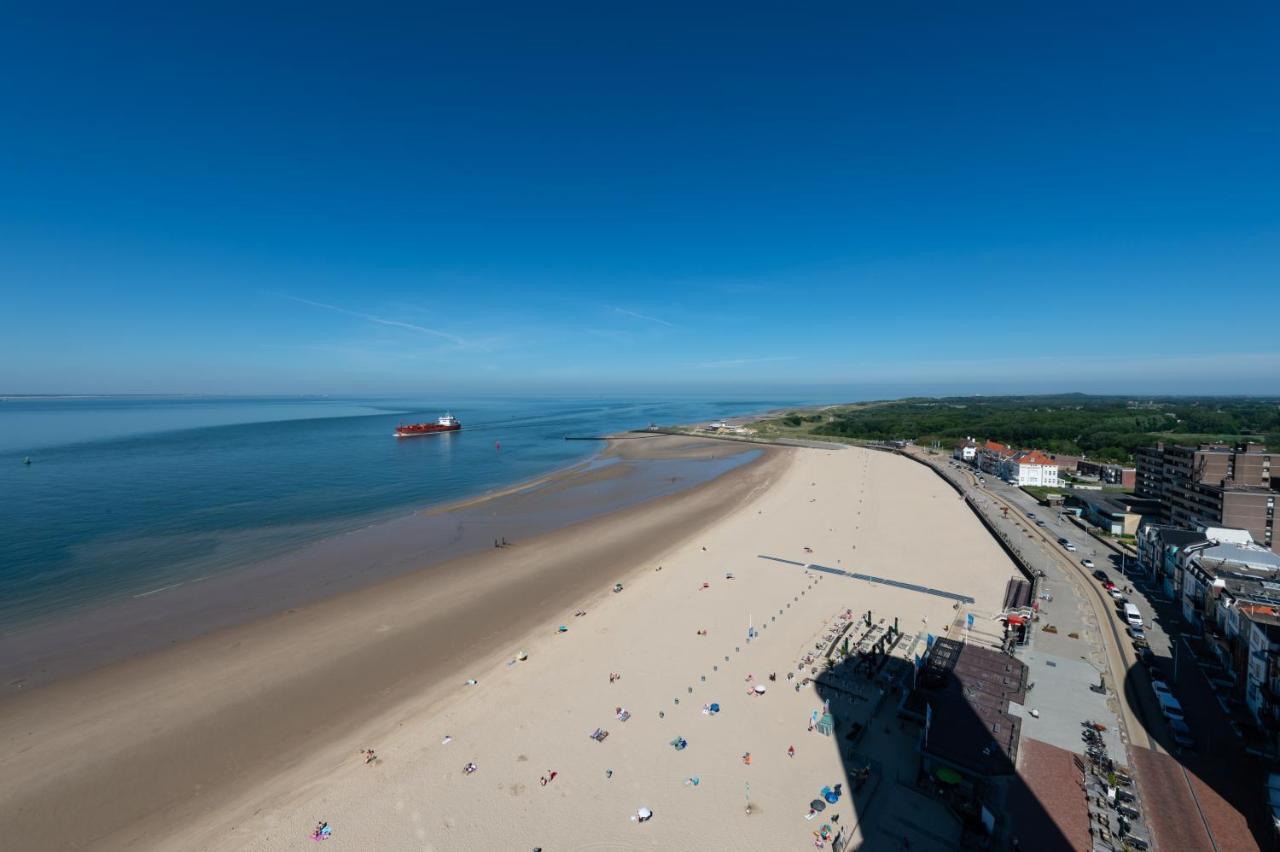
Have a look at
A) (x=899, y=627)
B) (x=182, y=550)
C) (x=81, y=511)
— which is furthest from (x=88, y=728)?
(x=81, y=511)

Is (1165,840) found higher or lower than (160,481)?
lower

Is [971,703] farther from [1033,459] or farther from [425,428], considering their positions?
[425,428]

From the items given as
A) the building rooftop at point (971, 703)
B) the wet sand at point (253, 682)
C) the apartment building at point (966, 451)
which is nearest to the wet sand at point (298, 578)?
the wet sand at point (253, 682)

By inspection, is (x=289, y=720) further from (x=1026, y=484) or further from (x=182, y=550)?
(x=1026, y=484)

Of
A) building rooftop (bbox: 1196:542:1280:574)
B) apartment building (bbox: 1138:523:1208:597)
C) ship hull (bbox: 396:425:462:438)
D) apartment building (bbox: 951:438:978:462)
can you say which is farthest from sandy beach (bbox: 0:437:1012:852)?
ship hull (bbox: 396:425:462:438)

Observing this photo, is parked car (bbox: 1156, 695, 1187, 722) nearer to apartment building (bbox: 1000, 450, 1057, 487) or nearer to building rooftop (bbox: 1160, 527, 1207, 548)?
building rooftop (bbox: 1160, 527, 1207, 548)
